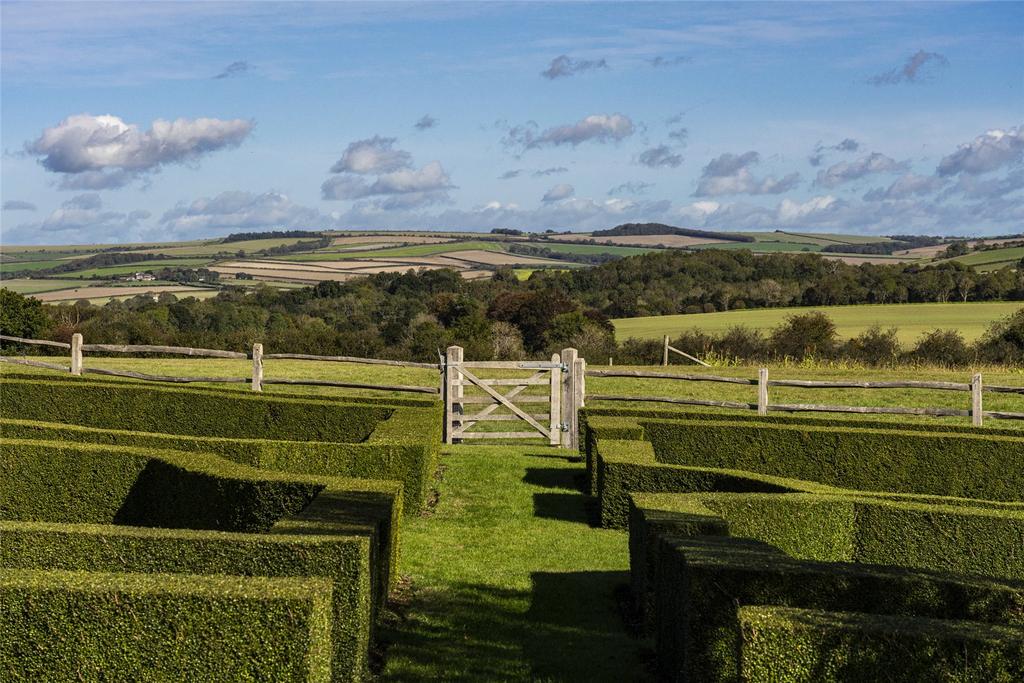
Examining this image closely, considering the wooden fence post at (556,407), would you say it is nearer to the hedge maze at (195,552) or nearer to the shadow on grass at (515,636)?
the hedge maze at (195,552)

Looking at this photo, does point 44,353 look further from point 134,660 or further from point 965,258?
point 965,258

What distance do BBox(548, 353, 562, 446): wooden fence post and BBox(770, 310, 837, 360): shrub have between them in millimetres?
24760

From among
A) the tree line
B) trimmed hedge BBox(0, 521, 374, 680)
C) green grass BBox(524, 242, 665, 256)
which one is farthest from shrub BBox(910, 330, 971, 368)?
green grass BBox(524, 242, 665, 256)

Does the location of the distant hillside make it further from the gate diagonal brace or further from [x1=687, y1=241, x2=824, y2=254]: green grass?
the gate diagonal brace

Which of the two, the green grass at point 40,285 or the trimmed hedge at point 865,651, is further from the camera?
the green grass at point 40,285

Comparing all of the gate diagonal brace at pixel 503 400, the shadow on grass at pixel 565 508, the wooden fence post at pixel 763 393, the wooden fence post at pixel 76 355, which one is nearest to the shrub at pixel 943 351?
the wooden fence post at pixel 763 393

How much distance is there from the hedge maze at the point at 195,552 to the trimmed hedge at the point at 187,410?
3.60 meters

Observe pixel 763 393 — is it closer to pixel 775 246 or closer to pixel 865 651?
pixel 865 651

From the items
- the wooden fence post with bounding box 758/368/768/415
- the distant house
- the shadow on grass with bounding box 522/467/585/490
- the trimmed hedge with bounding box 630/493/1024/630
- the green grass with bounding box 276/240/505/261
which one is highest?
the green grass with bounding box 276/240/505/261

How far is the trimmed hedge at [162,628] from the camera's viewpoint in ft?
20.8

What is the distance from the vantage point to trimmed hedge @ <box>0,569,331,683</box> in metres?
6.33

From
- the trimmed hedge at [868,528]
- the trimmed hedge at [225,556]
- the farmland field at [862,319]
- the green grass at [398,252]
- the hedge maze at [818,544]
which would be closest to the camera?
the hedge maze at [818,544]

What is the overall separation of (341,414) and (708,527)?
10.2 metres

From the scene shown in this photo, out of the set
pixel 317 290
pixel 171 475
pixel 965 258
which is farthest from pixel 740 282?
pixel 171 475
